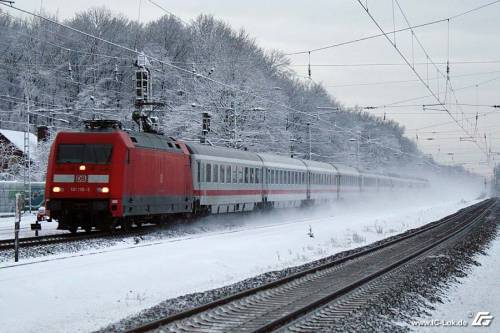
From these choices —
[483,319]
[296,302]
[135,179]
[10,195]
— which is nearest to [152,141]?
[135,179]

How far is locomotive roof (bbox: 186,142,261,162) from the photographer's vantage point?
27.4 metres

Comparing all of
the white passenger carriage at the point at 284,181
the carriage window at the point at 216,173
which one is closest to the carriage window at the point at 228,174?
the carriage window at the point at 216,173

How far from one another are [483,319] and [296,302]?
3.13m

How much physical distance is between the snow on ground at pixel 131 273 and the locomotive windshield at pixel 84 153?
3.25 metres

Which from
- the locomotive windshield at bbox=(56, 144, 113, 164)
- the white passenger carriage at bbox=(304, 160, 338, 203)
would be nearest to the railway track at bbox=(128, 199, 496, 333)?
the locomotive windshield at bbox=(56, 144, 113, 164)

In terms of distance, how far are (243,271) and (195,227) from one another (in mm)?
12019

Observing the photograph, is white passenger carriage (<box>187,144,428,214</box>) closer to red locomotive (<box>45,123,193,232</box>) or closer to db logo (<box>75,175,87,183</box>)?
red locomotive (<box>45,123,193,232</box>)

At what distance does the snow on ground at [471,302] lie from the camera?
405 inches

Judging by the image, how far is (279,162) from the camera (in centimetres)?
3897

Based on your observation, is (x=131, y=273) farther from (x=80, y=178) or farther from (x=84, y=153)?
(x=84, y=153)

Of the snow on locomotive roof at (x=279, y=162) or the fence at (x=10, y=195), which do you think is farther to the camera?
the fence at (x=10, y=195)

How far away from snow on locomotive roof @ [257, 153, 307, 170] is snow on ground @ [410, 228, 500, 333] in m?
19.0

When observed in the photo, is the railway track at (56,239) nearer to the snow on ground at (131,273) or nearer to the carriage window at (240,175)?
the snow on ground at (131,273)

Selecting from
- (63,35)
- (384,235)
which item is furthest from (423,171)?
(384,235)
